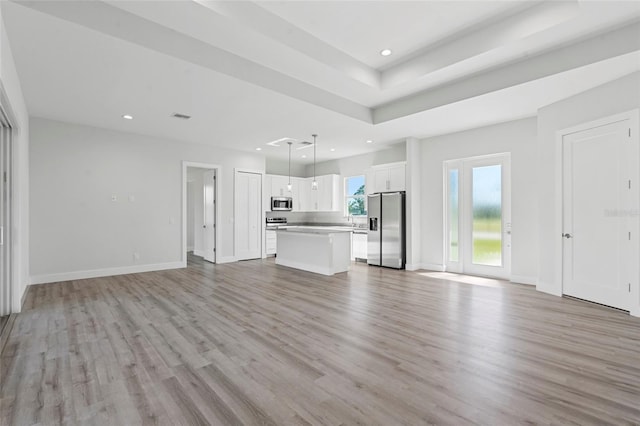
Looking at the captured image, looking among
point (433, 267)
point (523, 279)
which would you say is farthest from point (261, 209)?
point (523, 279)

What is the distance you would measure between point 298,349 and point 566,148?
4692mm

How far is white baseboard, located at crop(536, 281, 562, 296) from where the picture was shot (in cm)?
457

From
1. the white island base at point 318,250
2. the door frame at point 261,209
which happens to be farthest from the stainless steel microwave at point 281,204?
the white island base at point 318,250

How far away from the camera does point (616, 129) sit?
12.8ft

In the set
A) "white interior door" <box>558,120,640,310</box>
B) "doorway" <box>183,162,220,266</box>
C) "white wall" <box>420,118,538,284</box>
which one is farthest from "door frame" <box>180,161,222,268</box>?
"white interior door" <box>558,120,640,310</box>

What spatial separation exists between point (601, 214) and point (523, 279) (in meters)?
1.71

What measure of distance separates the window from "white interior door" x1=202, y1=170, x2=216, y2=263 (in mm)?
3629

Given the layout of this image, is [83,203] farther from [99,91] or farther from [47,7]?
[47,7]

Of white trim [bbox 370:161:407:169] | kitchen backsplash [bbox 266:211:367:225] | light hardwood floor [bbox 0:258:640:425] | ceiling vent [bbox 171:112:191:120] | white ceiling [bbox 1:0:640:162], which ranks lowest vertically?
light hardwood floor [bbox 0:258:640:425]

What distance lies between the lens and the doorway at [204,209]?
7175 mm

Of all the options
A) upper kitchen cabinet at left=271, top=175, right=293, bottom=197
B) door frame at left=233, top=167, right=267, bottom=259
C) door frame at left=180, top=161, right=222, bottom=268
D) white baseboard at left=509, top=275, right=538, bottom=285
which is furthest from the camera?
upper kitchen cabinet at left=271, top=175, right=293, bottom=197

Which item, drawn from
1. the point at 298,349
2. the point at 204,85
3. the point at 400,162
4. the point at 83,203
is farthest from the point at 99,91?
the point at 400,162

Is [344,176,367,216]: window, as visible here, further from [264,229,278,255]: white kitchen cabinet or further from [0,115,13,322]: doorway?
[0,115,13,322]: doorway

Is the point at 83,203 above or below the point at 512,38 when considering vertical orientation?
below
